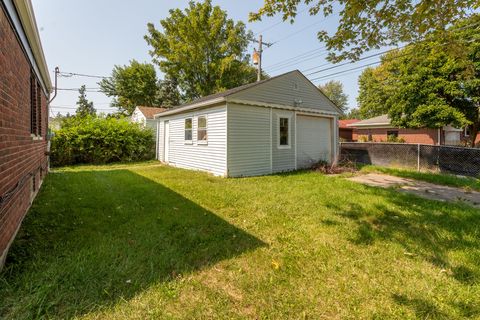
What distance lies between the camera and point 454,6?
181 inches

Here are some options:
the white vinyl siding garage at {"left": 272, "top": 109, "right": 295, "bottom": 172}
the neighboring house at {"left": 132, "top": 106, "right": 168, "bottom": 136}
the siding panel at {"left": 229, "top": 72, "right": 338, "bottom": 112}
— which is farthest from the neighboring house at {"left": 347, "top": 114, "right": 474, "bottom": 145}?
the neighboring house at {"left": 132, "top": 106, "right": 168, "bottom": 136}

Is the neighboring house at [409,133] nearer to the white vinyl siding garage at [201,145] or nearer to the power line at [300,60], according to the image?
the power line at [300,60]

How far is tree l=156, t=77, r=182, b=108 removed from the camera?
32500 millimetres

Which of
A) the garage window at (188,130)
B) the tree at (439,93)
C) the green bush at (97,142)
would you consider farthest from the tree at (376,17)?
the green bush at (97,142)

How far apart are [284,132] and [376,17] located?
17.3 ft

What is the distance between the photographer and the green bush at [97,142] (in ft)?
40.3

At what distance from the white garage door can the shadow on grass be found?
21.9ft

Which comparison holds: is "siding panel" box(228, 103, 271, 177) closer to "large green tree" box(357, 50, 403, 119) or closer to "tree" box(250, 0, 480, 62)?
"tree" box(250, 0, 480, 62)

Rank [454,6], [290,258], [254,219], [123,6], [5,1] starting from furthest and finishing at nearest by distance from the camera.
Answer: [123,6]
[454,6]
[254,219]
[290,258]
[5,1]

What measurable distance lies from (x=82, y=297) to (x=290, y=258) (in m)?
2.15

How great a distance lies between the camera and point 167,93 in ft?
108

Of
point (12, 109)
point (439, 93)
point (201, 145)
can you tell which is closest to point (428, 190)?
point (201, 145)

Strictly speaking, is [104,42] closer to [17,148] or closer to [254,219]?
[17,148]

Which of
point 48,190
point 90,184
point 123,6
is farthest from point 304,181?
point 123,6
